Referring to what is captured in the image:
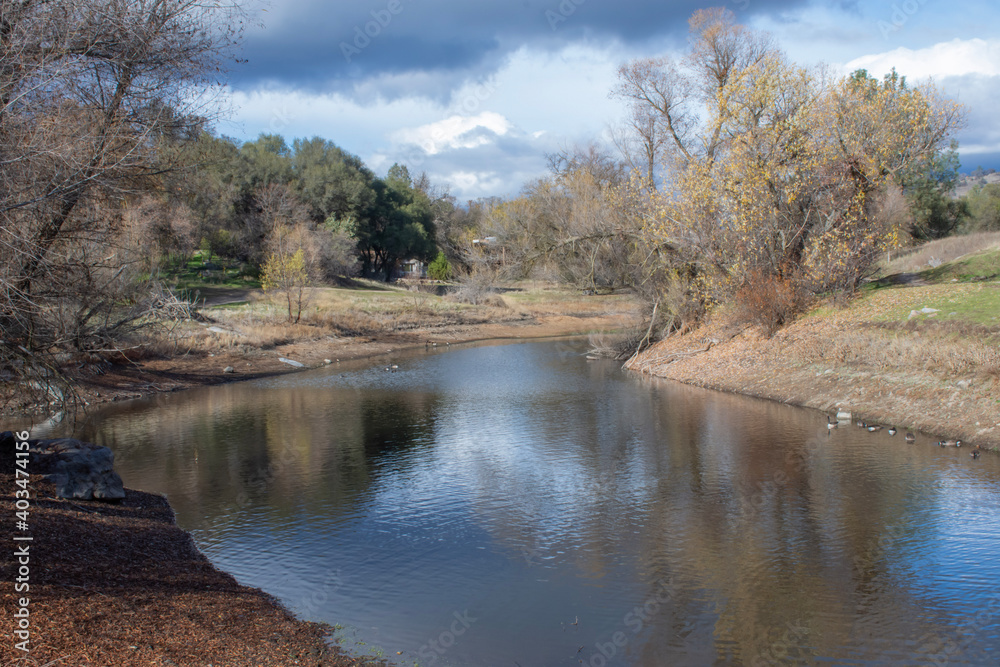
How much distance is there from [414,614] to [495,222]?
49.4 m

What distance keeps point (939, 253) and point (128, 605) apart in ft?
118

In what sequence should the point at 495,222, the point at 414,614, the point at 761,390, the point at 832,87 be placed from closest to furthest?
the point at 414,614 < the point at 761,390 < the point at 832,87 < the point at 495,222

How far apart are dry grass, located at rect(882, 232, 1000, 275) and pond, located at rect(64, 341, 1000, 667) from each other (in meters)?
15.3

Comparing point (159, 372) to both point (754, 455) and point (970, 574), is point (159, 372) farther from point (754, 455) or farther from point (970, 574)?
point (970, 574)

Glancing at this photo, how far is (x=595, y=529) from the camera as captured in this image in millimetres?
11141

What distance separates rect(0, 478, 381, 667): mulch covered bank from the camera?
5.78m

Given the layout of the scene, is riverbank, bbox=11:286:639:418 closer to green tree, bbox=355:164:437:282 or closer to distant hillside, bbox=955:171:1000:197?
green tree, bbox=355:164:437:282

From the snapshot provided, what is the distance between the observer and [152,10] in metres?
9.53

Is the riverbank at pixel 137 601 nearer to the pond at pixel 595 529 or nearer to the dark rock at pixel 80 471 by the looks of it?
the dark rock at pixel 80 471

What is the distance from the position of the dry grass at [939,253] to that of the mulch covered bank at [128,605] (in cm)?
2991

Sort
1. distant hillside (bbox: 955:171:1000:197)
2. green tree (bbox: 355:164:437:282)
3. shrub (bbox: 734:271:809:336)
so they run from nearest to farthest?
shrub (bbox: 734:271:809:336), green tree (bbox: 355:164:437:282), distant hillside (bbox: 955:171:1000:197)

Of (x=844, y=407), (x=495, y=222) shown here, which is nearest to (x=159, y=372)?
(x=844, y=407)

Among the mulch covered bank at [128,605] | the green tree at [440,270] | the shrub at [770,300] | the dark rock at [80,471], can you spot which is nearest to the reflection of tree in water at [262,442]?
the dark rock at [80,471]

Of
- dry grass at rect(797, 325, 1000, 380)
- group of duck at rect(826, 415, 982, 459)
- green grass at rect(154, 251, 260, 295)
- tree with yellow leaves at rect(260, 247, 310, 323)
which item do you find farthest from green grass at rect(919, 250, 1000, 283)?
green grass at rect(154, 251, 260, 295)
